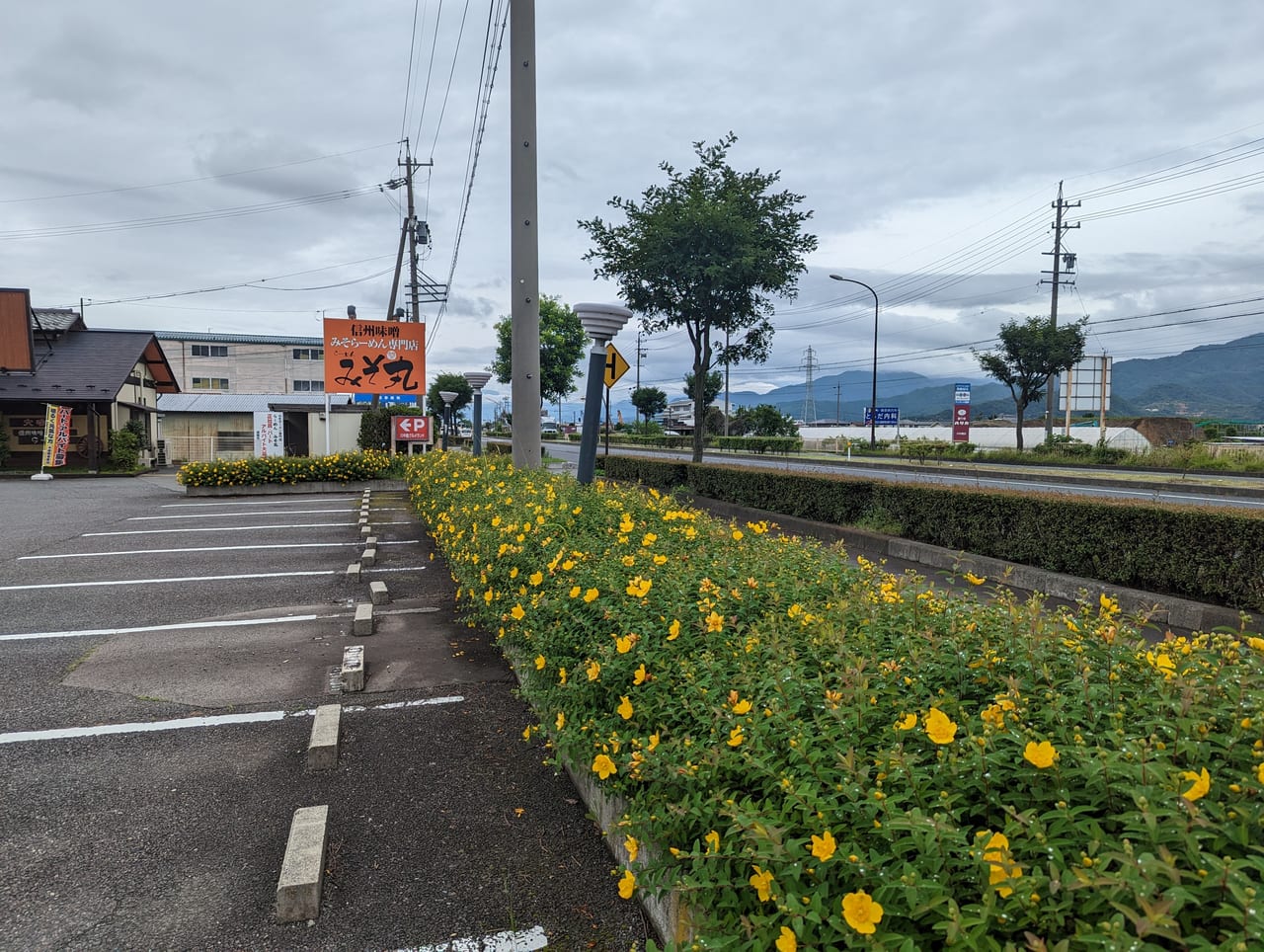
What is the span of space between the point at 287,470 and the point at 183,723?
14506mm

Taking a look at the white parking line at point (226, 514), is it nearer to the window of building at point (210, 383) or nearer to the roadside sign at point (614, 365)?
the roadside sign at point (614, 365)

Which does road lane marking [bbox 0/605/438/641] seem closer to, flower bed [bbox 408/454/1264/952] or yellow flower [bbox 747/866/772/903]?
flower bed [bbox 408/454/1264/952]

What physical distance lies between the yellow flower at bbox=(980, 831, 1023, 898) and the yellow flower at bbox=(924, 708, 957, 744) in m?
0.23

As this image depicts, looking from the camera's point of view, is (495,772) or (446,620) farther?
(446,620)

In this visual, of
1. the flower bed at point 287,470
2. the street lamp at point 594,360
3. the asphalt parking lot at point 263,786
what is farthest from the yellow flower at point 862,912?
the flower bed at point 287,470

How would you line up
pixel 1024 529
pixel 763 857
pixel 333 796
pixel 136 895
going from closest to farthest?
pixel 763 857 → pixel 136 895 → pixel 333 796 → pixel 1024 529

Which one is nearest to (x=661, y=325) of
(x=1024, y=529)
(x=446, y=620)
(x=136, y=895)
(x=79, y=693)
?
(x=1024, y=529)

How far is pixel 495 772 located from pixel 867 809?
2.34 m

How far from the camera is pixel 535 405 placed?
27.8ft

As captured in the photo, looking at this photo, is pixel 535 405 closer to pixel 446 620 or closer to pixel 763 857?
pixel 446 620

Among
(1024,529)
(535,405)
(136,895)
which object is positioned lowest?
(136,895)

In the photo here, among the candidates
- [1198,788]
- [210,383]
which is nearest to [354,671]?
[1198,788]

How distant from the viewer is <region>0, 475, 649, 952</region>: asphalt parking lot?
8.04ft

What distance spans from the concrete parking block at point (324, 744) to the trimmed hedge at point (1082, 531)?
6551 millimetres
